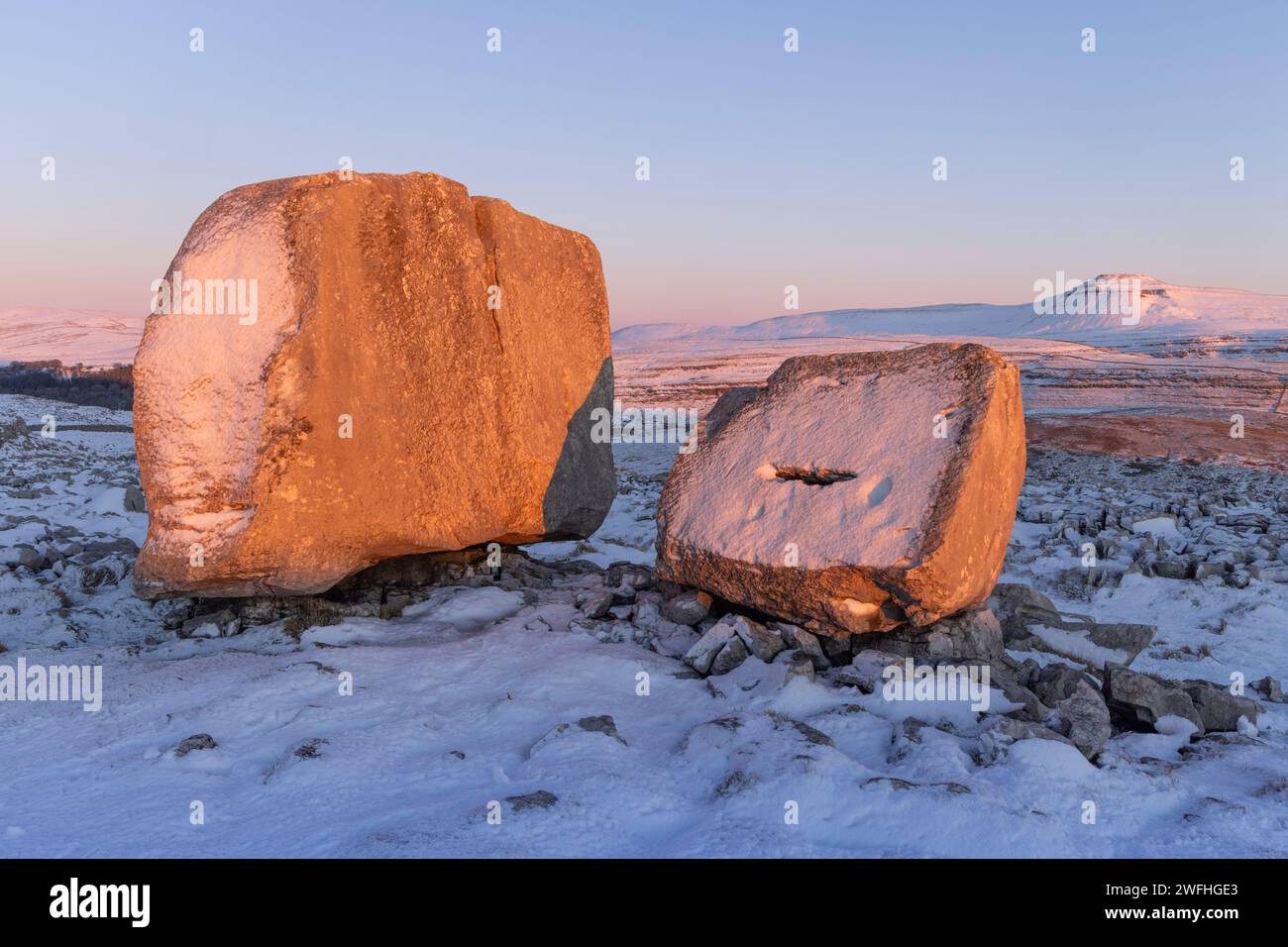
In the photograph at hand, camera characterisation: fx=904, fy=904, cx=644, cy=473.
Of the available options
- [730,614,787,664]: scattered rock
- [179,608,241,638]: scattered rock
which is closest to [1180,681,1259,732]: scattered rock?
[730,614,787,664]: scattered rock

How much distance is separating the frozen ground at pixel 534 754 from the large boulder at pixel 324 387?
507mm

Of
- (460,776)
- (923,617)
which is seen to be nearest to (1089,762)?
(923,617)

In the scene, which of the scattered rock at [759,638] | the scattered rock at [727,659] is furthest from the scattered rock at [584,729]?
the scattered rock at [759,638]

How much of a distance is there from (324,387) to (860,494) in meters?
2.58

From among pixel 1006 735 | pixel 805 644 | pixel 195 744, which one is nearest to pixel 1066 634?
pixel 805 644

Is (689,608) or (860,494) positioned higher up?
(860,494)

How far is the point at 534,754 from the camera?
3131mm

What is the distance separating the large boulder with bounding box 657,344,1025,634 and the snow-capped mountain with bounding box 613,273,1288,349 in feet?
155

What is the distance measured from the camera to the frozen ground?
2582 mm

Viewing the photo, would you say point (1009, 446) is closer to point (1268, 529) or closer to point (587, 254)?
point (587, 254)

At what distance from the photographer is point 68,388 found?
2036cm

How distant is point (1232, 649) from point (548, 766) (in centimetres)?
384

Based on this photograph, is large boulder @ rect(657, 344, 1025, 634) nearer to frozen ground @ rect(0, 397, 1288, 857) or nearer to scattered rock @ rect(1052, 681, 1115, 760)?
frozen ground @ rect(0, 397, 1288, 857)

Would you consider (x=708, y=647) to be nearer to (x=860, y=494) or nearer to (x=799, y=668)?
(x=799, y=668)
